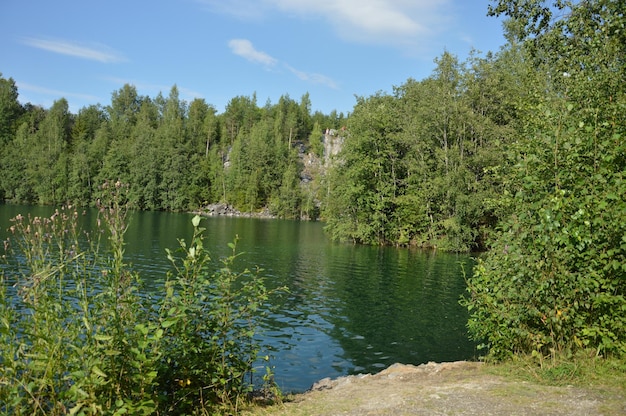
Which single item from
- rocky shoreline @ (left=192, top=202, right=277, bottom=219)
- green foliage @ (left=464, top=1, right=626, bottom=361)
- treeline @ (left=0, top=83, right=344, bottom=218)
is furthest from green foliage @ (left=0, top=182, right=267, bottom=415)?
rocky shoreline @ (left=192, top=202, right=277, bottom=219)

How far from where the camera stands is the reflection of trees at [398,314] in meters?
13.0

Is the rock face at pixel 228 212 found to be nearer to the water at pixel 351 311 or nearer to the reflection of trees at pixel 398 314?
the water at pixel 351 311

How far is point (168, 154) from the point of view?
10306 cm

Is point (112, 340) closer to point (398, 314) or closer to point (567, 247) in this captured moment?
point (567, 247)

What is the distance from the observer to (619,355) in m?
6.98

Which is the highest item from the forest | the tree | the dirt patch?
the tree

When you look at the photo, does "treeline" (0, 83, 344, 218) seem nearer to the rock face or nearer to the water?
the rock face

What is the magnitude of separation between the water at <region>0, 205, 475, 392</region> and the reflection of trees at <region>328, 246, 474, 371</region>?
3 cm

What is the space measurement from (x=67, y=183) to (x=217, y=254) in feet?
247

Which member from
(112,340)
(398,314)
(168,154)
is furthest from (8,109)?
(112,340)

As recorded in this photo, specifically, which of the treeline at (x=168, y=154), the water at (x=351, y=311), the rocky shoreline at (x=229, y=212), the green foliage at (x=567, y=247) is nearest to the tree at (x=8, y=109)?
the treeline at (x=168, y=154)

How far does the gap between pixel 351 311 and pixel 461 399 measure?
11329 mm

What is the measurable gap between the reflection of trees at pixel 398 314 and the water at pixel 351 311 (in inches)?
1.1

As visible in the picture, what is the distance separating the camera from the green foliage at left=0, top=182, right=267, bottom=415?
4.49 metres
